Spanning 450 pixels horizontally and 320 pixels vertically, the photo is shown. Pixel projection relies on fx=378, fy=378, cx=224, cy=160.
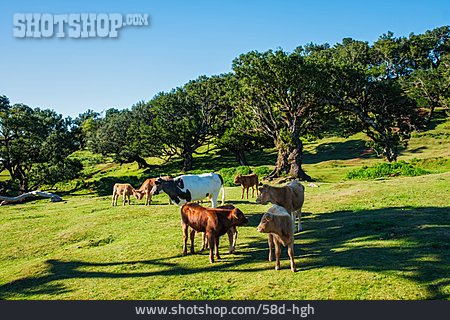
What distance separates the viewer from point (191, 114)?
64500mm

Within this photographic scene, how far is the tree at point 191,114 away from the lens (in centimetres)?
6216

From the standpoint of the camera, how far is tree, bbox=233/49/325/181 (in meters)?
40.1

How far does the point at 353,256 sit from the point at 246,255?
3.56m

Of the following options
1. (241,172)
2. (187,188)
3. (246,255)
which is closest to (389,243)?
(246,255)

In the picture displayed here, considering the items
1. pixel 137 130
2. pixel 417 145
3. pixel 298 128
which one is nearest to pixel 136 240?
pixel 298 128

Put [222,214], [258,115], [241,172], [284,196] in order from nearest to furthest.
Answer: [222,214] → [284,196] → [241,172] → [258,115]

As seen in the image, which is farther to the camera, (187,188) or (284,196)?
(187,188)

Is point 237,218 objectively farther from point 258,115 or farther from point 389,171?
point 258,115

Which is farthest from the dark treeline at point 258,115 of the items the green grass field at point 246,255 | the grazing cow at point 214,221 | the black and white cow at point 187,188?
the grazing cow at point 214,221

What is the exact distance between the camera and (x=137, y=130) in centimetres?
6700

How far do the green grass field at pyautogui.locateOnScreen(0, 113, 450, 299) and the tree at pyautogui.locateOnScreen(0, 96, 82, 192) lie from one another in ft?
71.2
